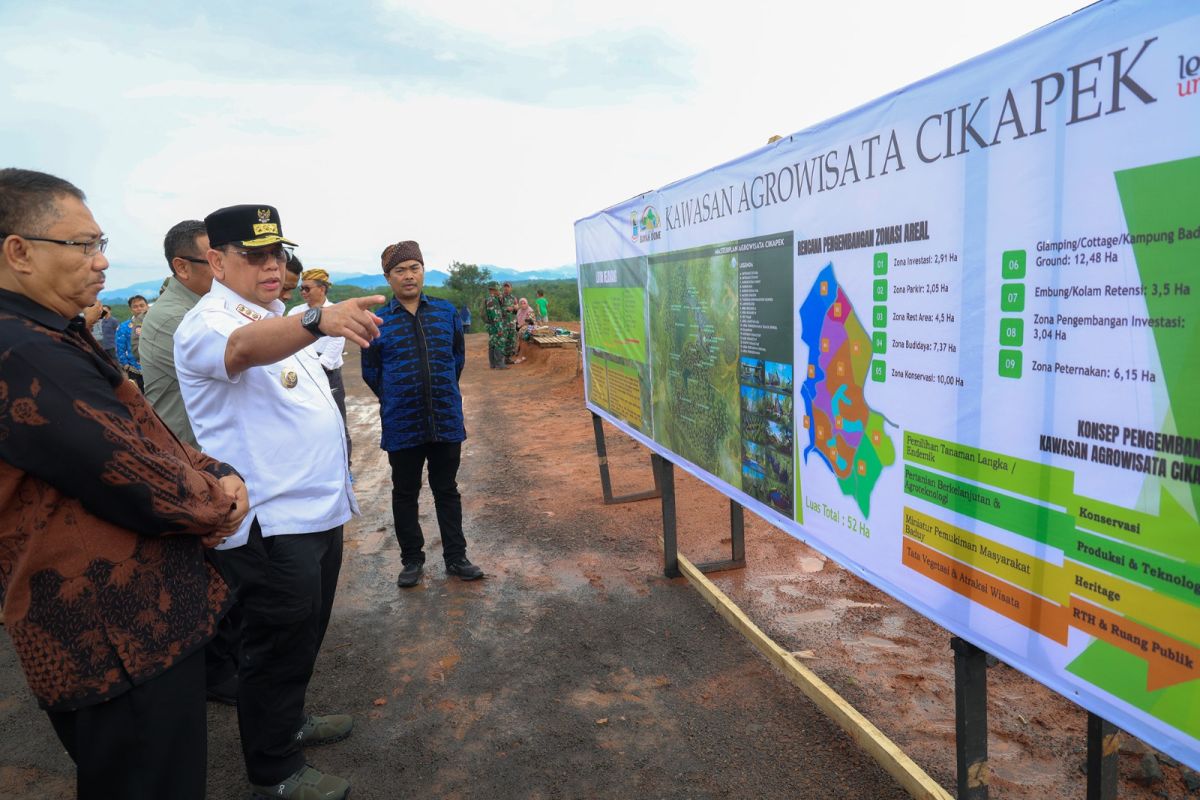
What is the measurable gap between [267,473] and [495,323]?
15368 millimetres

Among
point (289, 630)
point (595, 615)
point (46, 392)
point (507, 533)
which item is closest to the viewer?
point (46, 392)

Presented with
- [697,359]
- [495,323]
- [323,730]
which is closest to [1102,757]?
[697,359]

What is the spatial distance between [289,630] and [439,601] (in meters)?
2.09

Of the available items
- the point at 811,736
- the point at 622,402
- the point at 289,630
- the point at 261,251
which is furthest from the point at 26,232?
the point at 622,402

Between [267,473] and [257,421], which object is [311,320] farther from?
[267,473]

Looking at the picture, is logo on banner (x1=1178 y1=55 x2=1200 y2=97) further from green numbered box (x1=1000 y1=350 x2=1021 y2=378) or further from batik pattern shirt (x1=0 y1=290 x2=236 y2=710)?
batik pattern shirt (x1=0 y1=290 x2=236 y2=710)

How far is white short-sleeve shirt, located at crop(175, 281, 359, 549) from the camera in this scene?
8.06ft

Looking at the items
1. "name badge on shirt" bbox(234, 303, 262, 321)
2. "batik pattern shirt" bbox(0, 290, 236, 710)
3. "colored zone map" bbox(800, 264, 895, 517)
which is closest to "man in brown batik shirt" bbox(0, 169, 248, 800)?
"batik pattern shirt" bbox(0, 290, 236, 710)

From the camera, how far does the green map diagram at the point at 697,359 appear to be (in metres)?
3.36

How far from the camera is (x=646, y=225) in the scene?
14.1ft

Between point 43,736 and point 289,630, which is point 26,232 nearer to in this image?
point 289,630

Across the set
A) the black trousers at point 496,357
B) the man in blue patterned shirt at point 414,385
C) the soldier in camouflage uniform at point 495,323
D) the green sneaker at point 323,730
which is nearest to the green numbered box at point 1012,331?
the green sneaker at point 323,730

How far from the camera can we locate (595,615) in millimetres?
4371

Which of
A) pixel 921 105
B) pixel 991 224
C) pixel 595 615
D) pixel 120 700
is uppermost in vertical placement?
pixel 921 105
